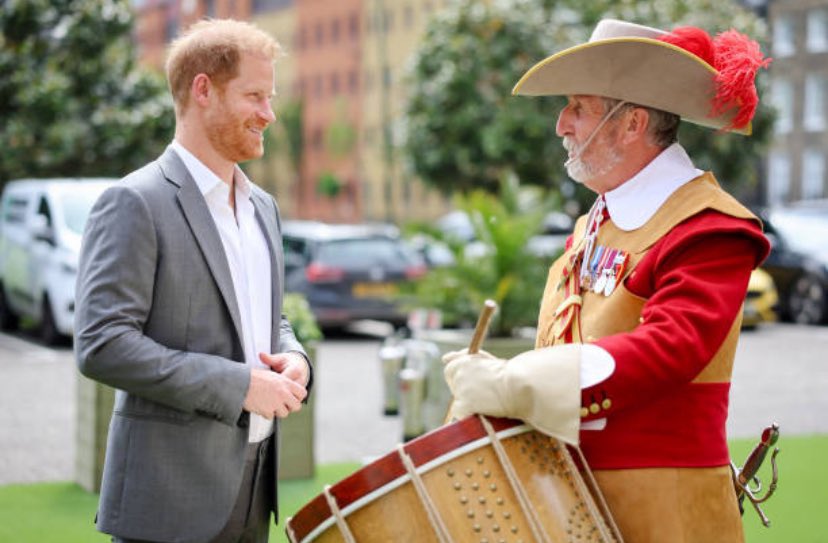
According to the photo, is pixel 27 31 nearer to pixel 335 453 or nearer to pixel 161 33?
pixel 335 453

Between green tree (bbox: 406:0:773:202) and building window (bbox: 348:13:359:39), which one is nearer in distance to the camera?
green tree (bbox: 406:0:773:202)

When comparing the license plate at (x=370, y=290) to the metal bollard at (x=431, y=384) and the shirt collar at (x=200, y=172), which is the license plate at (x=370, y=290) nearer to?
the metal bollard at (x=431, y=384)

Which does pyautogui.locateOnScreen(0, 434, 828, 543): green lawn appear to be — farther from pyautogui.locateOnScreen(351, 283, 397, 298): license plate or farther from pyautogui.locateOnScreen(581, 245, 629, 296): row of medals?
pyautogui.locateOnScreen(351, 283, 397, 298): license plate

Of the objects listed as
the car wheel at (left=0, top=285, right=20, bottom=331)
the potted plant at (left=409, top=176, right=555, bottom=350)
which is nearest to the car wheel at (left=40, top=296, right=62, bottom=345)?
the car wheel at (left=0, top=285, right=20, bottom=331)

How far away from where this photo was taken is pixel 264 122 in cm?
300

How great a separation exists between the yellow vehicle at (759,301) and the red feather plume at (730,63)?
47.7ft

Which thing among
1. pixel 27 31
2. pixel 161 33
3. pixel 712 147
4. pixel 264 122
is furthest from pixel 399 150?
pixel 161 33

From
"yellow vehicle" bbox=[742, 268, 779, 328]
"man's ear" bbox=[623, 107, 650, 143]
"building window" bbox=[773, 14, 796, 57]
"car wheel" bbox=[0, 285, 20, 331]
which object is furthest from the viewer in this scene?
→ "building window" bbox=[773, 14, 796, 57]

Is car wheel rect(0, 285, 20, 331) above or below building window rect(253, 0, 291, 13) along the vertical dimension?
below

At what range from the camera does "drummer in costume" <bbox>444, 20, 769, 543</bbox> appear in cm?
256

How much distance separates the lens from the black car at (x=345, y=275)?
52.6ft

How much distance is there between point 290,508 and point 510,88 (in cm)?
2061

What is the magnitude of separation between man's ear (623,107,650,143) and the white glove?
2.12ft

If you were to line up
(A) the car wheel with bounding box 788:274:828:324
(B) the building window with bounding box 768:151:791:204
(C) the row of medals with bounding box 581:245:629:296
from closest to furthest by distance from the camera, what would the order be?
(C) the row of medals with bounding box 581:245:629:296 < (A) the car wheel with bounding box 788:274:828:324 < (B) the building window with bounding box 768:151:791:204
